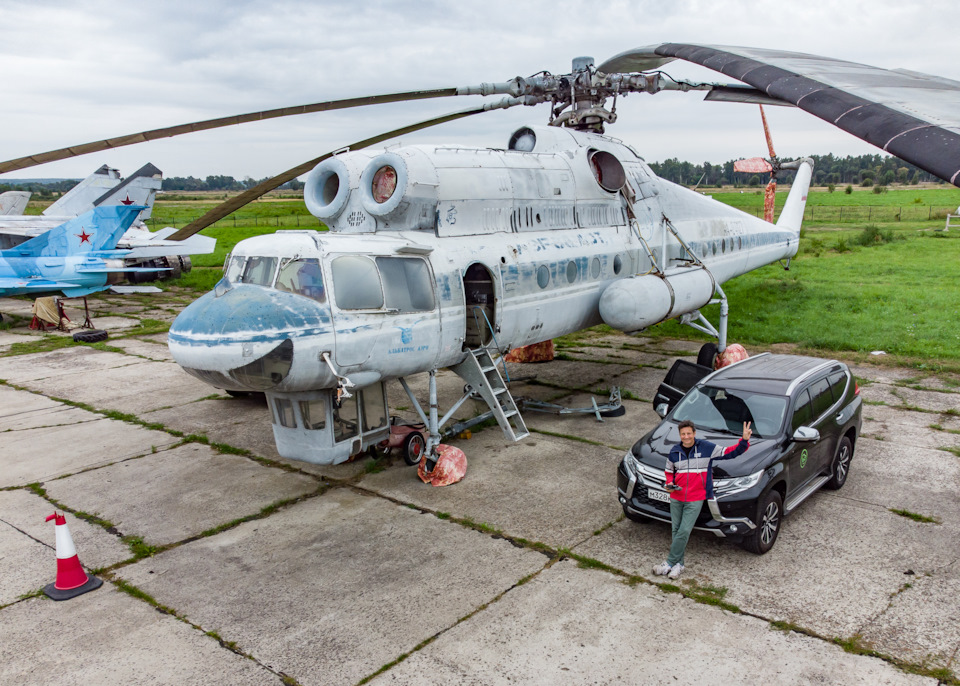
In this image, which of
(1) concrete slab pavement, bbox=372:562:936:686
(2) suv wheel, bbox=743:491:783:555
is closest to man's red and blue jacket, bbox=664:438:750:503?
(2) suv wheel, bbox=743:491:783:555

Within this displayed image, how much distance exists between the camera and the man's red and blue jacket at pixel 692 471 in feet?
21.5

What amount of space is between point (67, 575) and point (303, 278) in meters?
3.98

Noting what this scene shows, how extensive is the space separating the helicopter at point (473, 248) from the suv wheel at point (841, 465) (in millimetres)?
3810

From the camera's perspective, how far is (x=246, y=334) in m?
7.66

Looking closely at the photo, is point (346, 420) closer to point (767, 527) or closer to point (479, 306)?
point (479, 306)

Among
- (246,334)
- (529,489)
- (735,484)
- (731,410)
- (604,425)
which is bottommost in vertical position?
(604,425)

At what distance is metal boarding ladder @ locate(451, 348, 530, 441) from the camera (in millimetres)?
10070

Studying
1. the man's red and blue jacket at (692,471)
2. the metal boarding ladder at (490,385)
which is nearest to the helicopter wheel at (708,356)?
the metal boarding ladder at (490,385)

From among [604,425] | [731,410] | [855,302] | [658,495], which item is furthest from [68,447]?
[855,302]

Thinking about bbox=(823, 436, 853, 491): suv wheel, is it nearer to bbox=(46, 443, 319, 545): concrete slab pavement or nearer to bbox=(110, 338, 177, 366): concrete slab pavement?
bbox=(46, 443, 319, 545): concrete slab pavement

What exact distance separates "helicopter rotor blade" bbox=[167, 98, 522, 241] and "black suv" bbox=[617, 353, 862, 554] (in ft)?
19.7

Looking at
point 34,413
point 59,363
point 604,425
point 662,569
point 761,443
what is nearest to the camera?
point 662,569

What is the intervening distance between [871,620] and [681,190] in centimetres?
1062

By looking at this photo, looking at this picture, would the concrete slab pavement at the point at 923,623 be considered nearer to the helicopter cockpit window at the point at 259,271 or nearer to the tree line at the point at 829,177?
the helicopter cockpit window at the point at 259,271
